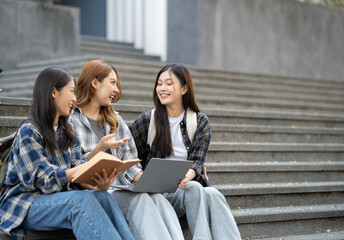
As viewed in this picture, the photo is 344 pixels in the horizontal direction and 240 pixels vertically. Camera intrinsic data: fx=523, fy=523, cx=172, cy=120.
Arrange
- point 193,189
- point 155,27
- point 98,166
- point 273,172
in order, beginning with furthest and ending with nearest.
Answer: point 155,27 < point 273,172 < point 193,189 < point 98,166

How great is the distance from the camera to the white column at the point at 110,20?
1098cm

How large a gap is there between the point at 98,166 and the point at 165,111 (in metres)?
1.09

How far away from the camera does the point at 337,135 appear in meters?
5.99

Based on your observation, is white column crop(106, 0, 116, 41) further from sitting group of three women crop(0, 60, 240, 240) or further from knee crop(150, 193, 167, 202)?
knee crop(150, 193, 167, 202)

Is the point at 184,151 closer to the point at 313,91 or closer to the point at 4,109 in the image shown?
the point at 4,109

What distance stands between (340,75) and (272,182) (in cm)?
810

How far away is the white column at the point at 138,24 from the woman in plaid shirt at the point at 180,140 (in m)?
6.75

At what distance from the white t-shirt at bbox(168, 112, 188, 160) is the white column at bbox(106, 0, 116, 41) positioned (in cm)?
739

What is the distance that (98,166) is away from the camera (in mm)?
2830

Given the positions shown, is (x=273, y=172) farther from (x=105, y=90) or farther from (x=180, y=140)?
(x=105, y=90)

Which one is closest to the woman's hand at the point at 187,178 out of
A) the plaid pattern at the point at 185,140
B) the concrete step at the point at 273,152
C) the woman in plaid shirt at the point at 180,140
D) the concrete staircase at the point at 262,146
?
the woman in plaid shirt at the point at 180,140

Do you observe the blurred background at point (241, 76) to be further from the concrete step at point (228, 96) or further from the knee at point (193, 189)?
the knee at point (193, 189)

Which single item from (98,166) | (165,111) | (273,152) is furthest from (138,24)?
(98,166)

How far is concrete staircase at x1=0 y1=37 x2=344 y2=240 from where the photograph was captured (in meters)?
4.29
